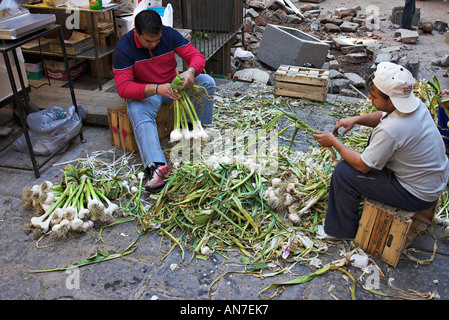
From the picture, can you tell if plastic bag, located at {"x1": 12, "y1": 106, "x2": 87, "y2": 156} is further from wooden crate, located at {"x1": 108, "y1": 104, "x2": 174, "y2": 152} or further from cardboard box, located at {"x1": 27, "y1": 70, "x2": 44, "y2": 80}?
cardboard box, located at {"x1": 27, "y1": 70, "x2": 44, "y2": 80}

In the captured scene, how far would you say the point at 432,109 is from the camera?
414 cm

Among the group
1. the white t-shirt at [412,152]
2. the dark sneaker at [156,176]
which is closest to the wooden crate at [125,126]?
the dark sneaker at [156,176]

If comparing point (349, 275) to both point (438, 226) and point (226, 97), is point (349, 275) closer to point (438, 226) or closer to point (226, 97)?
point (438, 226)

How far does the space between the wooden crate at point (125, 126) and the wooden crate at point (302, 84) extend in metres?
1.96

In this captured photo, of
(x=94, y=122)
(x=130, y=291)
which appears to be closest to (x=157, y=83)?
(x=94, y=122)

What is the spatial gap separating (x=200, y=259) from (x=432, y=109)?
2.91 metres

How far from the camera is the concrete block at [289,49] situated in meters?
7.29

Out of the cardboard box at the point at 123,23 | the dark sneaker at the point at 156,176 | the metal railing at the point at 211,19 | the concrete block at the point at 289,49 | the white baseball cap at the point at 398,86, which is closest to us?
the white baseball cap at the point at 398,86

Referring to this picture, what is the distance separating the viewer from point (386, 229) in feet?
9.32

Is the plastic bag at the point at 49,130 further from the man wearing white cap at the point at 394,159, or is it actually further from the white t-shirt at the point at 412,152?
the white t-shirt at the point at 412,152

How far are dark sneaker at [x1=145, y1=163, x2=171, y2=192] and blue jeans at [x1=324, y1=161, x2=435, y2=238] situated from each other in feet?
4.87

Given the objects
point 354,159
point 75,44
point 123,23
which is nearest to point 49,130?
point 75,44

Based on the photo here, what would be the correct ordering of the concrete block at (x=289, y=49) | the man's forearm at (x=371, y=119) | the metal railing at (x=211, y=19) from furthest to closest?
the concrete block at (x=289, y=49), the metal railing at (x=211, y=19), the man's forearm at (x=371, y=119)

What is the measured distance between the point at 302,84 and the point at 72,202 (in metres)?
3.61
